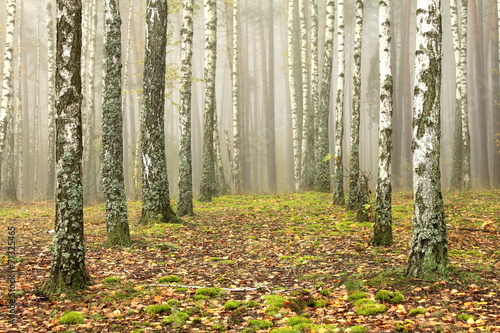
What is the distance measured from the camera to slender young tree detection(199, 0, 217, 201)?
15320 mm

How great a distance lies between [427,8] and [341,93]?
26.0 ft

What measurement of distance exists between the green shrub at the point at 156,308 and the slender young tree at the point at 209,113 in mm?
9702

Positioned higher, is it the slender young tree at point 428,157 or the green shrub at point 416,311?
the slender young tree at point 428,157

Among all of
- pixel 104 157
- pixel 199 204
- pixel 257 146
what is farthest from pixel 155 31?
pixel 257 146

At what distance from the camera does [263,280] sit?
7105mm

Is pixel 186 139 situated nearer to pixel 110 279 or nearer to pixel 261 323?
pixel 110 279

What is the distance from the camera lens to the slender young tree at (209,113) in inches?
603

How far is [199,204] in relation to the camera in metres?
15.5

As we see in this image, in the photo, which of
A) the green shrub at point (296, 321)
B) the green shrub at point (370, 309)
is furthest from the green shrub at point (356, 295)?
the green shrub at point (296, 321)

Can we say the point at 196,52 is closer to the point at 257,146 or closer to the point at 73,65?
the point at 257,146

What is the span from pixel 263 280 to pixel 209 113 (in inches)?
370

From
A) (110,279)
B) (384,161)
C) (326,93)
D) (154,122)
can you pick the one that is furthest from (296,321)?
(326,93)

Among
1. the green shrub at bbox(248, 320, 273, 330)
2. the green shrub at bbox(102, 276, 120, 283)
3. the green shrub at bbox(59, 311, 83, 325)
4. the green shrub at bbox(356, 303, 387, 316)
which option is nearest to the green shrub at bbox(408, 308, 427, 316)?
the green shrub at bbox(356, 303, 387, 316)

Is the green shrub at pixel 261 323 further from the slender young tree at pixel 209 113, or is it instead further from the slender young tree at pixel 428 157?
the slender young tree at pixel 209 113
